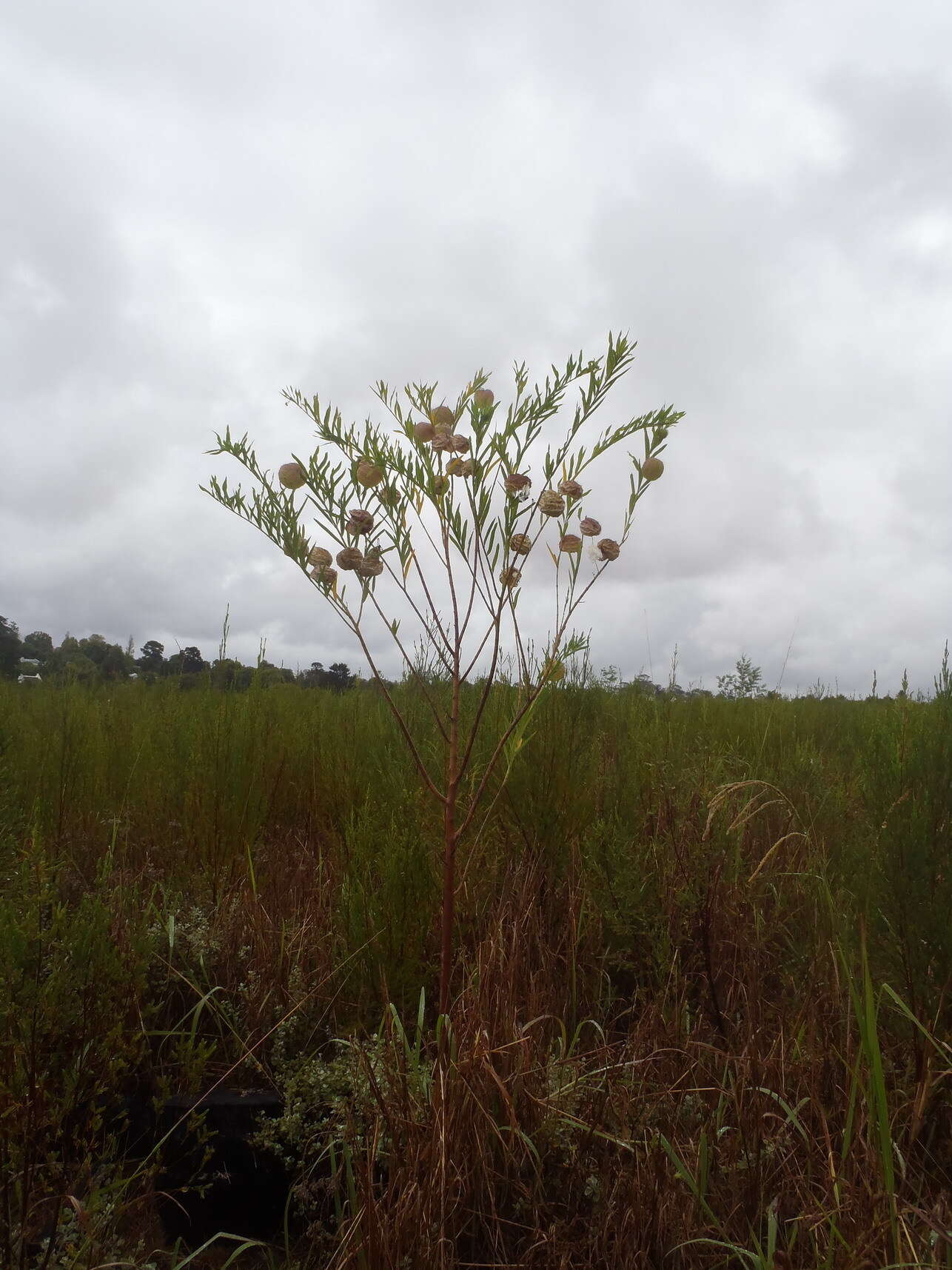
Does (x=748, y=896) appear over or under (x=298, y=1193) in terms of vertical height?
over

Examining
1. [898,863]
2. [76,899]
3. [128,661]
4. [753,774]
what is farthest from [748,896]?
[128,661]

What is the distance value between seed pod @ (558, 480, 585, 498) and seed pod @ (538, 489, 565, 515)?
0.09ft

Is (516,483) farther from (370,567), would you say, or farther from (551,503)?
(370,567)

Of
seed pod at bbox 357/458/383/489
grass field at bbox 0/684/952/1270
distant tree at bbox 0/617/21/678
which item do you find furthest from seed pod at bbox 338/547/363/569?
distant tree at bbox 0/617/21/678

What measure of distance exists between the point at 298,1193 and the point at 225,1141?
265mm

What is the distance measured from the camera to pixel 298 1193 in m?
1.60

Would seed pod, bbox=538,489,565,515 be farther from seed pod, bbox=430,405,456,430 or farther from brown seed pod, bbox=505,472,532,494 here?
seed pod, bbox=430,405,456,430

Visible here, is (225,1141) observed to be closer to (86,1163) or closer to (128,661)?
(86,1163)

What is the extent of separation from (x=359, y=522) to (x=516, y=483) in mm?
394

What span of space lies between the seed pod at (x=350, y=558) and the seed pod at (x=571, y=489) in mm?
517

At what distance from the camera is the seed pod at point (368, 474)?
5.73ft

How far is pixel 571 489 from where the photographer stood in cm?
181

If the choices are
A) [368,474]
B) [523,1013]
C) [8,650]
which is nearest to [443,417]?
[368,474]

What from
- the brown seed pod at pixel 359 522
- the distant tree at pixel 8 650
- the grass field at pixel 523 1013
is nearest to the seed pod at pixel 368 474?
the brown seed pod at pixel 359 522
